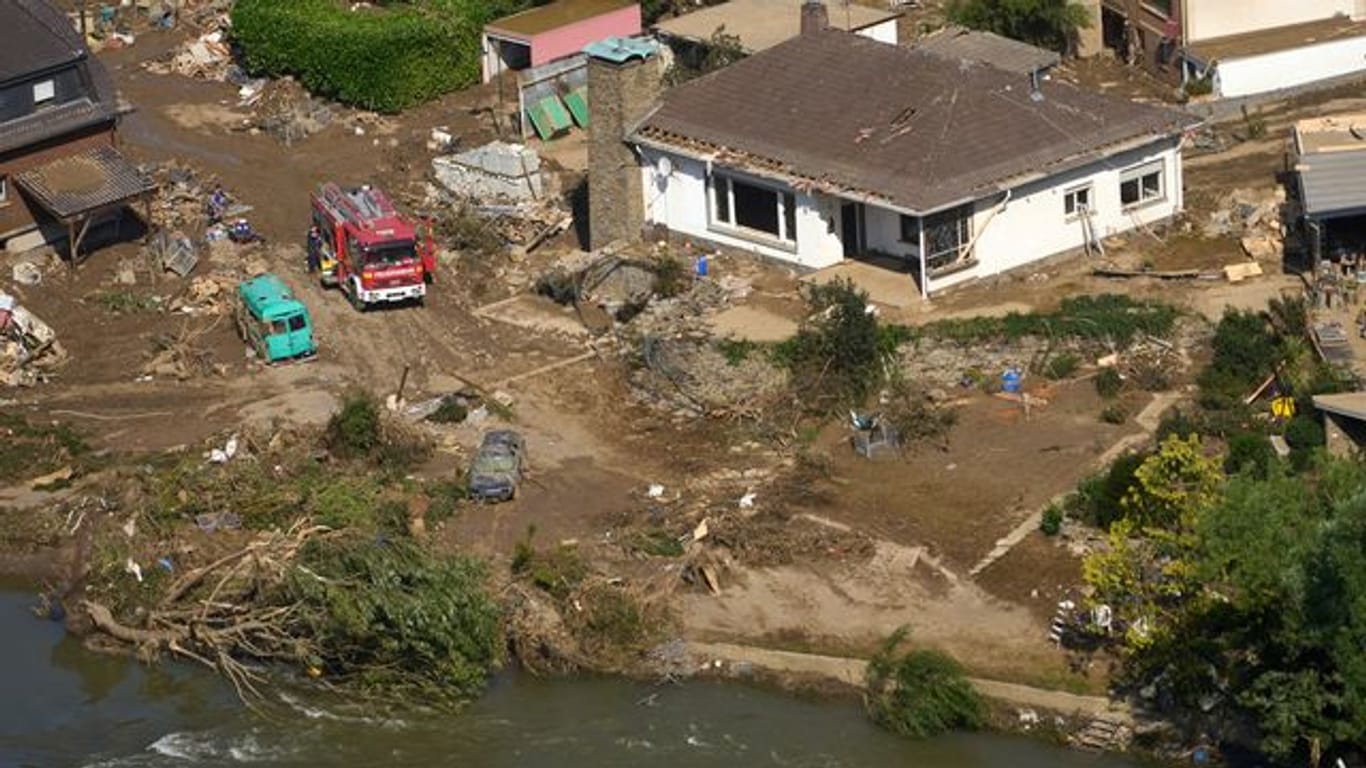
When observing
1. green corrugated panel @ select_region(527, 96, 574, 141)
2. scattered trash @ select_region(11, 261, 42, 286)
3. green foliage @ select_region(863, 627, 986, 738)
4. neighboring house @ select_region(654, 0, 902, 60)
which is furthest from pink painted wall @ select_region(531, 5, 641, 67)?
green foliage @ select_region(863, 627, 986, 738)

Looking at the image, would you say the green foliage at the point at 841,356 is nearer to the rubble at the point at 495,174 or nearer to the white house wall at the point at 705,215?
the white house wall at the point at 705,215

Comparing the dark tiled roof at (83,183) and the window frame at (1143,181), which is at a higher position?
the dark tiled roof at (83,183)

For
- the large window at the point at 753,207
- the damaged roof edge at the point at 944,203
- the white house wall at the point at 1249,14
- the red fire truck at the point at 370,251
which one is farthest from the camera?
the white house wall at the point at 1249,14

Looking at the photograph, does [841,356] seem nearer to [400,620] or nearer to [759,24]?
[400,620]

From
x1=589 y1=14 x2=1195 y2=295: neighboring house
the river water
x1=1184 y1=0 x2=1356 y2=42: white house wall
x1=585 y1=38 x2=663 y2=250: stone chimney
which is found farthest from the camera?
x1=1184 y1=0 x2=1356 y2=42: white house wall

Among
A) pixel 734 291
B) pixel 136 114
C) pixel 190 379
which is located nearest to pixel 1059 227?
pixel 734 291

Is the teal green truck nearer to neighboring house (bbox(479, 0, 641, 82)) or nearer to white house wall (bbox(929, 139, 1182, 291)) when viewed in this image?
white house wall (bbox(929, 139, 1182, 291))

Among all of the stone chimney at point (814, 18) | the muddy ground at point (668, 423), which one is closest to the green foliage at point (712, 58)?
the stone chimney at point (814, 18)
